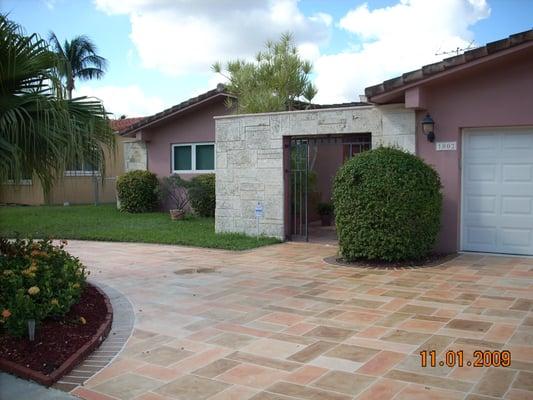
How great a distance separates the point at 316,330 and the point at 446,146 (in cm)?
547

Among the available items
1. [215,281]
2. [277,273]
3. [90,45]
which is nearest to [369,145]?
[277,273]

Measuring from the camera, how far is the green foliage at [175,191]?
1633cm

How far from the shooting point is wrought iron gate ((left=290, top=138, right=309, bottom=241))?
11.4 metres

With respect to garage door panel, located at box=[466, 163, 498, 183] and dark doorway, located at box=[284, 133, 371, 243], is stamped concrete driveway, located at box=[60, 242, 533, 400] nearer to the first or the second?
garage door panel, located at box=[466, 163, 498, 183]

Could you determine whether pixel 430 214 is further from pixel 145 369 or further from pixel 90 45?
pixel 90 45

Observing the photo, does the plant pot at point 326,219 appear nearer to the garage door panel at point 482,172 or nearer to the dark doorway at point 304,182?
the dark doorway at point 304,182

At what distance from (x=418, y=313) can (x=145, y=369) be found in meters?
3.00

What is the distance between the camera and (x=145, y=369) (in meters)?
4.27

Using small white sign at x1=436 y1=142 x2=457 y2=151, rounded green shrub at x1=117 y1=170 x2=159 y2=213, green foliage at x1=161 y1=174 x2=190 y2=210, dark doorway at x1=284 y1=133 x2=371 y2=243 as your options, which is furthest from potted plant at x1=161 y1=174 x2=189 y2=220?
small white sign at x1=436 y1=142 x2=457 y2=151

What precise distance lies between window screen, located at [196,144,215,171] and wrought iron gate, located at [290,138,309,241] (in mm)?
5456

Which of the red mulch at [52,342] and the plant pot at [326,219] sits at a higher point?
the plant pot at [326,219]

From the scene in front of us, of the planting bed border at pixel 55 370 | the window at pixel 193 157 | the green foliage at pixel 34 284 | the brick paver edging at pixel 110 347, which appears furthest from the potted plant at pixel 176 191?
the planting bed border at pixel 55 370

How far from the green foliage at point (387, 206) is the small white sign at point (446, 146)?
33.5 inches

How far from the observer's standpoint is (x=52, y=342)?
15.0 feet
